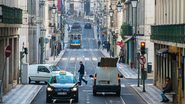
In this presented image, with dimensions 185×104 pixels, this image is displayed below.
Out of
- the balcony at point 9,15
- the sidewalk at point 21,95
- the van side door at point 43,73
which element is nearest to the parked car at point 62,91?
the sidewalk at point 21,95

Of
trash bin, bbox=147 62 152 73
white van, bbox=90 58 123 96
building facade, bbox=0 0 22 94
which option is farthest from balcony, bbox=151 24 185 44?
trash bin, bbox=147 62 152 73

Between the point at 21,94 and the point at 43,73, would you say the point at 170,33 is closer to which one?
the point at 21,94

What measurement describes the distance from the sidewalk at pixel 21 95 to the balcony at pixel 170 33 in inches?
321

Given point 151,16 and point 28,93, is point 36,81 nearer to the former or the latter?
point 28,93

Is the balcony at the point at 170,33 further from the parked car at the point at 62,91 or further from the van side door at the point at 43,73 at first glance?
the van side door at the point at 43,73

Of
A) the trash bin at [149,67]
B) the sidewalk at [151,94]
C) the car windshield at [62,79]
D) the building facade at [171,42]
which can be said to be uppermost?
the building facade at [171,42]

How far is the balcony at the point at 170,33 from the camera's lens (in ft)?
103

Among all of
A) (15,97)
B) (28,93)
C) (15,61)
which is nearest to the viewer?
(15,97)

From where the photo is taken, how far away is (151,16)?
63094 mm

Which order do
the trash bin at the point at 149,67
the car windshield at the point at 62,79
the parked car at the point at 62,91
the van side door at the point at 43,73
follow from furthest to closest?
the trash bin at the point at 149,67
the van side door at the point at 43,73
the car windshield at the point at 62,79
the parked car at the point at 62,91

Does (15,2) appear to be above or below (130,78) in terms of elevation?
above

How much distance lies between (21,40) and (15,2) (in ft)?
36.1

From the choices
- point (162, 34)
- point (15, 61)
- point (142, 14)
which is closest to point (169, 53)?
point (162, 34)

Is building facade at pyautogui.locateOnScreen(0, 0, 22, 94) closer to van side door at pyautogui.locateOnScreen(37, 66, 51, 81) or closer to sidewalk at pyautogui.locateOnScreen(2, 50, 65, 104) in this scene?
sidewalk at pyautogui.locateOnScreen(2, 50, 65, 104)
